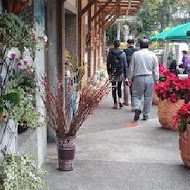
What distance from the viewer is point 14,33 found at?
348 cm

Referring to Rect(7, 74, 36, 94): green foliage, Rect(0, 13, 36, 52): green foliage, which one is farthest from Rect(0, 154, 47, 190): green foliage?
Rect(0, 13, 36, 52): green foliage

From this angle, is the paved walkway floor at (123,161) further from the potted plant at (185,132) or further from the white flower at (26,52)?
the white flower at (26,52)

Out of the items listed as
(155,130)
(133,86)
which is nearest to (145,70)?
(133,86)

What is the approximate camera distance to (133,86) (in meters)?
9.02

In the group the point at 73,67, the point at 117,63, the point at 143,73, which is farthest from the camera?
the point at 117,63

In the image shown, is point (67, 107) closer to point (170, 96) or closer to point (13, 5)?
point (13, 5)

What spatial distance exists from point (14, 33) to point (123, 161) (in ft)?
10.5

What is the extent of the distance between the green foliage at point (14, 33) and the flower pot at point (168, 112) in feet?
16.5

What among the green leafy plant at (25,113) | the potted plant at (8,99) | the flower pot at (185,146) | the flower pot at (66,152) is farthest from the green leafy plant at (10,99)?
the flower pot at (185,146)

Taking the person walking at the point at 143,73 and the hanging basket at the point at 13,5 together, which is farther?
the person walking at the point at 143,73

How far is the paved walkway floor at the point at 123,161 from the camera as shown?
5.15 metres

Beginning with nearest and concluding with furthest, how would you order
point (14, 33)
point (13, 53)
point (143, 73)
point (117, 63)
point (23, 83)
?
point (13, 53)
point (14, 33)
point (23, 83)
point (143, 73)
point (117, 63)

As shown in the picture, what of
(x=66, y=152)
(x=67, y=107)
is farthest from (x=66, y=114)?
(x=66, y=152)

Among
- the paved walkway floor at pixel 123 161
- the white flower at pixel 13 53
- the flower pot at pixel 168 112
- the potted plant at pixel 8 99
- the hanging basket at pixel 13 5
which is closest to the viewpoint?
the potted plant at pixel 8 99
